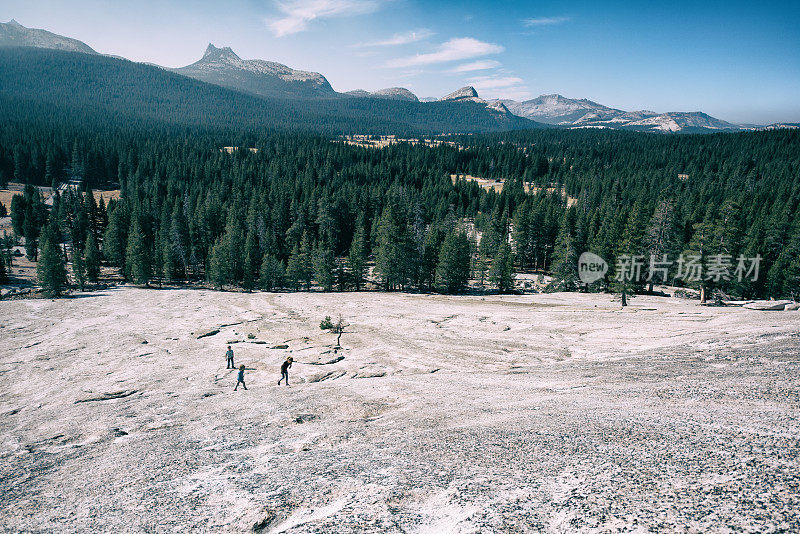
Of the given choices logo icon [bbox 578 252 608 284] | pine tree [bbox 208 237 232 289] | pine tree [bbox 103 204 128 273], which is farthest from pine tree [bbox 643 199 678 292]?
pine tree [bbox 103 204 128 273]

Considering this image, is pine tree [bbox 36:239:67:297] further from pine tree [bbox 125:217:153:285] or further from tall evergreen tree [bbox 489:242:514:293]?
tall evergreen tree [bbox 489:242:514:293]

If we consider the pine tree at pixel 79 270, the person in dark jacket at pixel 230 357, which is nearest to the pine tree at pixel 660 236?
the person in dark jacket at pixel 230 357

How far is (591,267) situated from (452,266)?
78.6 ft

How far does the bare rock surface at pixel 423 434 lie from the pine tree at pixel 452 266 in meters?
33.5

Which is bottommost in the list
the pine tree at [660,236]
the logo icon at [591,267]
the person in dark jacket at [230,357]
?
the person in dark jacket at [230,357]

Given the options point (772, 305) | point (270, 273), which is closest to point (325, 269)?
point (270, 273)

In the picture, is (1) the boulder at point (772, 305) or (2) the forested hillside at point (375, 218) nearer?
(1) the boulder at point (772, 305)

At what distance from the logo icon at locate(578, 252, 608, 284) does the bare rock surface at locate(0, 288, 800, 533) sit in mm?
27367

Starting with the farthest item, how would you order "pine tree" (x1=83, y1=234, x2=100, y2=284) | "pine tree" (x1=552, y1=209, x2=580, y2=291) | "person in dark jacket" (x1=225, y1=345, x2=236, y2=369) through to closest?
"pine tree" (x1=83, y1=234, x2=100, y2=284) < "pine tree" (x1=552, y1=209, x2=580, y2=291) < "person in dark jacket" (x1=225, y1=345, x2=236, y2=369)

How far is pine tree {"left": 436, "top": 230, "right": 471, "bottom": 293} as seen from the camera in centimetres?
6938

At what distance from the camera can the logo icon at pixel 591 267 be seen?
207 feet

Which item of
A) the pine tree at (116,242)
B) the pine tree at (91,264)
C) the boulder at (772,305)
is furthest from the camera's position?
the pine tree at (116,242)

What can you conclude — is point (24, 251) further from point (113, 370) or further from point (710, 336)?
point (710, 336)

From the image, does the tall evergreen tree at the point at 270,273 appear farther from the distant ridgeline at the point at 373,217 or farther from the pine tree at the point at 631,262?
the pine tree at the point at 631,262
